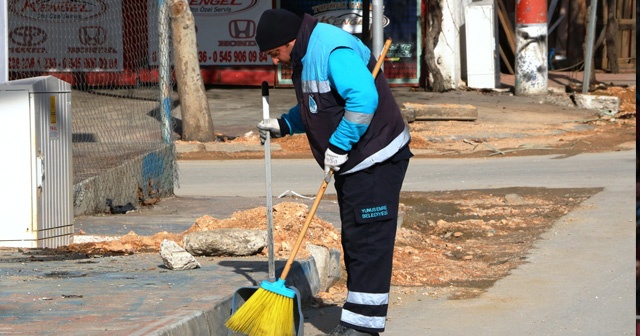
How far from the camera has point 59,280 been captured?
6352 millimetres

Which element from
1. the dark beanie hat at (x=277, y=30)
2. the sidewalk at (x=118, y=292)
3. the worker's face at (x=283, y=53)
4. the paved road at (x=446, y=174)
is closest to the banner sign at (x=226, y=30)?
the paved road at (x=446, y=174)

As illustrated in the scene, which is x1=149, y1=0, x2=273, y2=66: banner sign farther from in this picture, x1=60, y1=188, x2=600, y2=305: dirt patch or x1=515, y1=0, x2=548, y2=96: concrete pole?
x1=60, y1=188, x2=600, y2=305: dirt patch

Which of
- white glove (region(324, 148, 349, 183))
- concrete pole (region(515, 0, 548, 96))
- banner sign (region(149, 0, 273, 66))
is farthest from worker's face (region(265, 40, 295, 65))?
banner sign (region(149, 0, 273, 66))

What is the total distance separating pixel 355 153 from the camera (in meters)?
5.48

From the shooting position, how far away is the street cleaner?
215 inches

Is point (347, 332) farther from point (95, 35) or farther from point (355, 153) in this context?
point (95, 35)

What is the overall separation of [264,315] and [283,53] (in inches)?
49.8

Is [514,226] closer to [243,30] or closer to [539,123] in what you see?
[539,123]

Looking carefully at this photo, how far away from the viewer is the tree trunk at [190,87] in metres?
17.4

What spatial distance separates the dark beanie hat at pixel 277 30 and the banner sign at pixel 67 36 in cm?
583

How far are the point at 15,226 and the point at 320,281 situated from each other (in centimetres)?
212

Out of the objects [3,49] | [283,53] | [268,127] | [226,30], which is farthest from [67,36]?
[283,53]

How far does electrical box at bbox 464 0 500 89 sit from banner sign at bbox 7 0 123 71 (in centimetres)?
837

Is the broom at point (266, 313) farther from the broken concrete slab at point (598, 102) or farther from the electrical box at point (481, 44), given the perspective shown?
the electrical box at point (481, 44)
